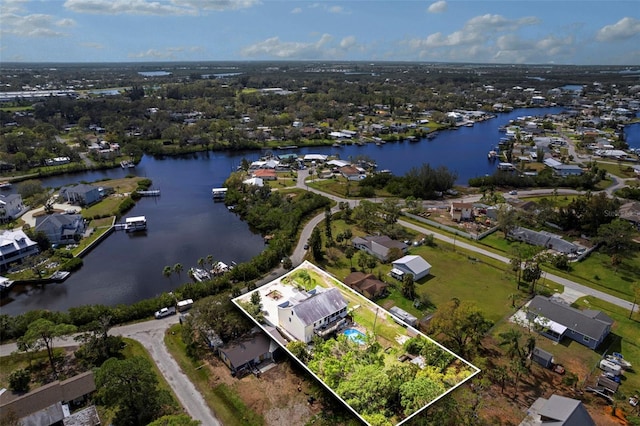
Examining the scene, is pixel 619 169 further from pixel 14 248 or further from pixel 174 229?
pixel 14 248

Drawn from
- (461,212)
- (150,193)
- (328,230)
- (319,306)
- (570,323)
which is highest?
(319,306)

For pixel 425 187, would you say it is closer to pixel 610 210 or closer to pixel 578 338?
pixel 610 210

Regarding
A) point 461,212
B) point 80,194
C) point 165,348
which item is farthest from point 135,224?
point 461,212

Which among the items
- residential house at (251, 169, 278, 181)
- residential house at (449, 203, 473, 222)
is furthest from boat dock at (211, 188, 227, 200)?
residential house at (449, 203, 473, 222)

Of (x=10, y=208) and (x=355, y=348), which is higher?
(x=355, y=348)

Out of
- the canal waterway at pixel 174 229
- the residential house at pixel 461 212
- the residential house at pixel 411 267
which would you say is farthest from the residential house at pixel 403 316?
the residential house at pixel 461 212

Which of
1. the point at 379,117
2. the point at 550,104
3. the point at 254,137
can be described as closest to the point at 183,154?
the point at 254,137
